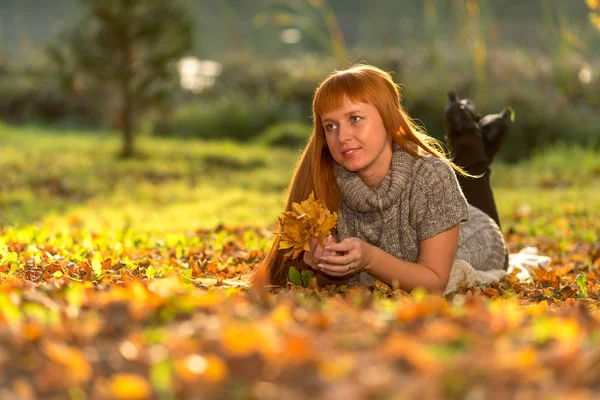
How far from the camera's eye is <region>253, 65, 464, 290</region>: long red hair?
3.45m

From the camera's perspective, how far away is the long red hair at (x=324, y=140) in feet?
→ 11.3

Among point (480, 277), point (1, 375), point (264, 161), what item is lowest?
point (264, 161)

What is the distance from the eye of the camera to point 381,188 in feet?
11.7

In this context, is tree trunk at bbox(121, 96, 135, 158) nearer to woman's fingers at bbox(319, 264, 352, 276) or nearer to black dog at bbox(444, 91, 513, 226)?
black dog at bbox(444, 91, 513, 226)

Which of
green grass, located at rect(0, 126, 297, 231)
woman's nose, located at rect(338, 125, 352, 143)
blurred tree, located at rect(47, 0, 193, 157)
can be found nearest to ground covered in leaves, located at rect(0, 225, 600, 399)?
woman's nose, located at rect(338, 125, 352, 143)

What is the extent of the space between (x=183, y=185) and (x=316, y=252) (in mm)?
6665

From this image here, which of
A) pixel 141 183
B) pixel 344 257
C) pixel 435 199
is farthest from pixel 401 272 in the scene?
pixel 141 183

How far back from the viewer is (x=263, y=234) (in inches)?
229

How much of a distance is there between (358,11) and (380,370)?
2265cm

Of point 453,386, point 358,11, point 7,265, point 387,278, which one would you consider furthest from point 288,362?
point 358,11

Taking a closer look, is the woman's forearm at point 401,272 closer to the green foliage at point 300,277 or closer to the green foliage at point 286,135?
the green foliage at point 300,277

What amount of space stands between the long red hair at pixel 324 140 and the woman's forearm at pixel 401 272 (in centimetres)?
41

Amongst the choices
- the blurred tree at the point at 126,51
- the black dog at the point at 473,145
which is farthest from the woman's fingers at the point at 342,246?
the blurred tree at the point at 126,51

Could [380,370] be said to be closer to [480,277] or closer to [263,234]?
[480,277]
